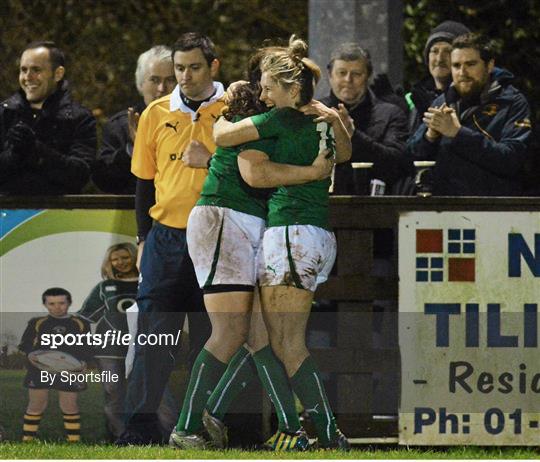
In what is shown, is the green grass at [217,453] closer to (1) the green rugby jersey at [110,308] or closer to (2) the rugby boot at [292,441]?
(2) the rugby boot at [292,441]

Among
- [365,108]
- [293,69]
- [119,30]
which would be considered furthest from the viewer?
[119,30]

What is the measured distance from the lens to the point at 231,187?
9.88 meters

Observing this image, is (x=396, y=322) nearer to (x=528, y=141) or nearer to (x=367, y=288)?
(x=367, y=288)

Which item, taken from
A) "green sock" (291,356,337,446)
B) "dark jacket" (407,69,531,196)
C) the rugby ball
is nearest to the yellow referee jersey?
the rugby ball

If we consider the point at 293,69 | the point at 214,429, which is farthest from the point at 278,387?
the point at 293,69

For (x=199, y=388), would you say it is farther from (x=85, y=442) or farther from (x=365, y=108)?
(x=365, y=108)

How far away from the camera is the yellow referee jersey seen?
1016 centimetres

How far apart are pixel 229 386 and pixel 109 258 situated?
100 centimetres

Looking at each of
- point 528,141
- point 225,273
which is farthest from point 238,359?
point 528,141

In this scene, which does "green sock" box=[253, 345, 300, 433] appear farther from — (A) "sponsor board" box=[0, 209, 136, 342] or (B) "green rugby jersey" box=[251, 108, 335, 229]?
(A) "sponsor board" box=[0, 209, 136, 342]

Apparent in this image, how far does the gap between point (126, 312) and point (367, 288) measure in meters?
1.26

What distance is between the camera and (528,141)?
10656 mm

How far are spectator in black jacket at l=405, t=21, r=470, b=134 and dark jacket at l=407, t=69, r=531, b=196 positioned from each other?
0.45 m

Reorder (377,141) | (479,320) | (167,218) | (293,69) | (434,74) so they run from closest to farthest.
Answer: (293,69) < (167,218) < (479,320) < (377,141) < (434,74)
